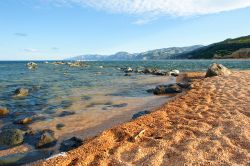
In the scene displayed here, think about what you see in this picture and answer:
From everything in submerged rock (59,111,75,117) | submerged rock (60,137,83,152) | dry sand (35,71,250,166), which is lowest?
submerged rock (59,111,75,117)

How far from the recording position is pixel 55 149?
33.9 ft

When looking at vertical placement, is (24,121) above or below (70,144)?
below

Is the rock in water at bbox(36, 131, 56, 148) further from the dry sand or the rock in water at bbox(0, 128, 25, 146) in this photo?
the dry sand

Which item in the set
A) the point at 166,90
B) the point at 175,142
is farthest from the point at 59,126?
the point at 166,90

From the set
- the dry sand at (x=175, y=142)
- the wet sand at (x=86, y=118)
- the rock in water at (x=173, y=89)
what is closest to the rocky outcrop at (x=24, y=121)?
the wet sand at (x=86, y=118)

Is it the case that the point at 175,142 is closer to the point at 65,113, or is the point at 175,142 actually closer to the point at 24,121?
the point at 24,121

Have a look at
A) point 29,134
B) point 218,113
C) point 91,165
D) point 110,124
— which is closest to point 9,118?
point 29,134

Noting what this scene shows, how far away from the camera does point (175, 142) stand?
895cm

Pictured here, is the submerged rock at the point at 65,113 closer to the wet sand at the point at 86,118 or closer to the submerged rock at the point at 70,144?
the wet sand at the point at 86,118

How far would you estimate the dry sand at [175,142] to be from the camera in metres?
7.67

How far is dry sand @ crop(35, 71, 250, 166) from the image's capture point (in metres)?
7.67

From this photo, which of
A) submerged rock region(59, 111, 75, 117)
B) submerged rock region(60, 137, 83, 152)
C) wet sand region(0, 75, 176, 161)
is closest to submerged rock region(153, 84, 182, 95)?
wet sand region(0, 75, 176, 161)

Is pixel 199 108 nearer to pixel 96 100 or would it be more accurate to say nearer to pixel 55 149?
pixel 55 149

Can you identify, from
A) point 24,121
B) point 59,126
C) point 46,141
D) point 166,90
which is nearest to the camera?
point 46,141
